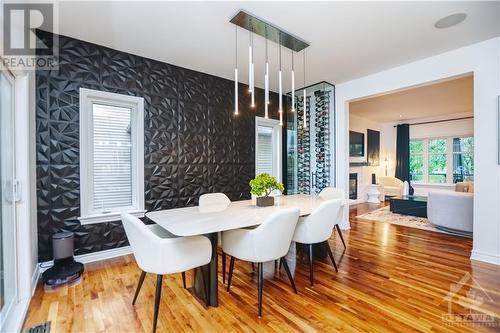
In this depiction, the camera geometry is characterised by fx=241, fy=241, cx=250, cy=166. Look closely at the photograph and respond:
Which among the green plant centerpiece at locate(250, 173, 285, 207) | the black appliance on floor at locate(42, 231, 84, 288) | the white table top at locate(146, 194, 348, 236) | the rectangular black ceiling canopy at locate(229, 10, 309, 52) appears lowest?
the black appliance on floor at locate(42, 231, 84, 288)

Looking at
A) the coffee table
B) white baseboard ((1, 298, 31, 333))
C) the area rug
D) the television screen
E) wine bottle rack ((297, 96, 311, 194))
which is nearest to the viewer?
white baseboard ((1, 298, 31, 333))

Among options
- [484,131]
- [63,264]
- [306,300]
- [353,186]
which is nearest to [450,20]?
[484,131]

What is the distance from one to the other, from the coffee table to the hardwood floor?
241cm

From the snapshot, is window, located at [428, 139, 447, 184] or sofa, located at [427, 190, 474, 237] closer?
sofa, located at [427, 190, 474, 237]

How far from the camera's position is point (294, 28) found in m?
2.66

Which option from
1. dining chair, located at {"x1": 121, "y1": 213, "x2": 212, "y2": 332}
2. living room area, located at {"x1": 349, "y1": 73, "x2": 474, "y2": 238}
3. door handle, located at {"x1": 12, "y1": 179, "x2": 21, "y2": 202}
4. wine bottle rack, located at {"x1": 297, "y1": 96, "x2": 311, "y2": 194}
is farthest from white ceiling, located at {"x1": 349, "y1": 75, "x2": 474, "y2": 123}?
door handle, located at {"x1": 12, "y1": 179, "x2": 21, "y2": 202}

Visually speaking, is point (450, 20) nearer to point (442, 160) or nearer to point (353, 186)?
point (353, 186)

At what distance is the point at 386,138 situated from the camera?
28.0 feet

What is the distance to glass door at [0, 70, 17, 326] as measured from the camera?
1850mm

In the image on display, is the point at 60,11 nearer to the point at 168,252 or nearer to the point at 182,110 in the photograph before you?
the point at 182,110

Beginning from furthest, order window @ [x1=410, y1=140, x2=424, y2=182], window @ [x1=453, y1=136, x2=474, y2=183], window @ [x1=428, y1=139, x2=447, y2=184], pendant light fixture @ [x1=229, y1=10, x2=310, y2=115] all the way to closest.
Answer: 1. window @ [x1=410, y1=140, x2=424, y2=182]
2. window @ [x1=428, y1=139, x2=447, y2=184]
3. window @ [x1=453, y1=136, x2=474, y2=183]
4. pendant light fixture @ [x1=229, y1=10, x2=310, y2=115]

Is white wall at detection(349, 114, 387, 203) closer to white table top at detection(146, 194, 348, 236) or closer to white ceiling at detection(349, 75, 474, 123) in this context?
white ceiling at detection(349, 75, 474, 123)

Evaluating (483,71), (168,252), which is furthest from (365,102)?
(168,252)

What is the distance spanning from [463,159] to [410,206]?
3536 mm
